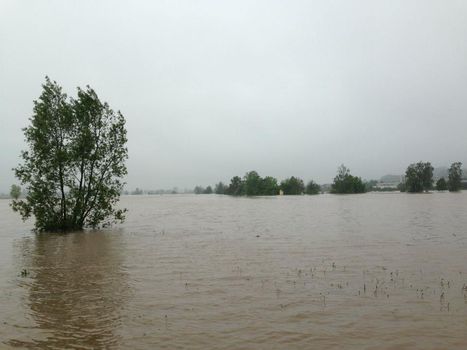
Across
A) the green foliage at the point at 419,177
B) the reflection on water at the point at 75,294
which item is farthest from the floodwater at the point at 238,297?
the green foliage at the point at 419,177

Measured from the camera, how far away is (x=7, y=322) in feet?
30.1

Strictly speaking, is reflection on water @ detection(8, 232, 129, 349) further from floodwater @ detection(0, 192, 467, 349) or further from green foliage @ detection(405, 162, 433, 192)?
green foliage @ detection(405, 162, 433, 192)

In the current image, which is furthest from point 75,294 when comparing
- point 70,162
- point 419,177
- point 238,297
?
point 419,177

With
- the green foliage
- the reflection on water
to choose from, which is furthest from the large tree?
the green foliage

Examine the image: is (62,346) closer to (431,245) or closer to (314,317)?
(314,317)

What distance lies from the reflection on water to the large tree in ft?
28.0

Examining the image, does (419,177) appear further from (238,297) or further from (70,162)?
(238,297)

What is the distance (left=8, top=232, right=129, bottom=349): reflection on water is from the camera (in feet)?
27.0

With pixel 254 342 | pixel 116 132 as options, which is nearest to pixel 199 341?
pixel 254 342

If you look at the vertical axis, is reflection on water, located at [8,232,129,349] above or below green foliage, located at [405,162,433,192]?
below

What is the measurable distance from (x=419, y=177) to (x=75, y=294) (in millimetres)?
206716

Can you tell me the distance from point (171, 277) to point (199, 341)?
6513mm

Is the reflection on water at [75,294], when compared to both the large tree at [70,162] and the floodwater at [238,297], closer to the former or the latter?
the floodwater at [238,297]

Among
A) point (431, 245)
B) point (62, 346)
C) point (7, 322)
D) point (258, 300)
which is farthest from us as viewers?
point (431, 245)
